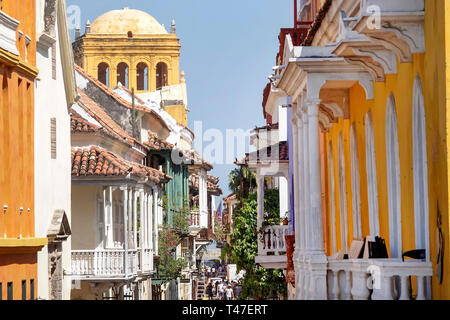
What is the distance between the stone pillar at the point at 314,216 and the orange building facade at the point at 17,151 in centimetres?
600

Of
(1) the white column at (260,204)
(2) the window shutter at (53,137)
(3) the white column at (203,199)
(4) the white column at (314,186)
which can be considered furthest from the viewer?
(3) the white column at (203,199)

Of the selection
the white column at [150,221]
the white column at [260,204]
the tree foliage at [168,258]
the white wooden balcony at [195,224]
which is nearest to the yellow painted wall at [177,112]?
the white wooden balcony at [195,224]

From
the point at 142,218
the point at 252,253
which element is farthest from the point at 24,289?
the point at 252,253

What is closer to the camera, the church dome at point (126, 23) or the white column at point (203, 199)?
the white column at point (203, 199)

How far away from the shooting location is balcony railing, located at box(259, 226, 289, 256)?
29031 mm

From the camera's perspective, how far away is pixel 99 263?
31312 millimetres

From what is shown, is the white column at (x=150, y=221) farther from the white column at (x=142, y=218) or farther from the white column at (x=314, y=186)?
the white column at (x=314, y=186)

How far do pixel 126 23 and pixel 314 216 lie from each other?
63922mm

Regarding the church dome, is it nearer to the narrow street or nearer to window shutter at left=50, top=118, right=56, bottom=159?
the narrow street

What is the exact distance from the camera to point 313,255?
16109mm

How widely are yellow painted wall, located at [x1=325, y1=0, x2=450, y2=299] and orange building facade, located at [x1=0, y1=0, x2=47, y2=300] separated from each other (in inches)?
243

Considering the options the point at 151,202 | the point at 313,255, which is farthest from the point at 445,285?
the point at 151,202

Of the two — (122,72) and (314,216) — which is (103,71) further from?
(314,216)

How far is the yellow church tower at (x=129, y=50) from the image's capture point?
77.3 metres
